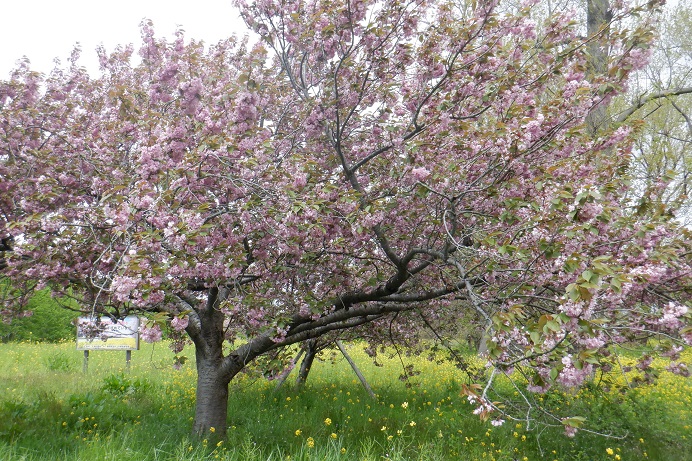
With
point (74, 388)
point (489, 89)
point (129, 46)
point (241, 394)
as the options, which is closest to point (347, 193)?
point (489, 89)

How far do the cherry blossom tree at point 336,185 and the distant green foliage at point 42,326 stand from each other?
1722 centimetres

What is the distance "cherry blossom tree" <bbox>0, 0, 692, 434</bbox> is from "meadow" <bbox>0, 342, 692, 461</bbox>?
2.92 feet

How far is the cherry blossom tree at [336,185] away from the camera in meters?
3.40

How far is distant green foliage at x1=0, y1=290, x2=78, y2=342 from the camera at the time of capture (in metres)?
19.1

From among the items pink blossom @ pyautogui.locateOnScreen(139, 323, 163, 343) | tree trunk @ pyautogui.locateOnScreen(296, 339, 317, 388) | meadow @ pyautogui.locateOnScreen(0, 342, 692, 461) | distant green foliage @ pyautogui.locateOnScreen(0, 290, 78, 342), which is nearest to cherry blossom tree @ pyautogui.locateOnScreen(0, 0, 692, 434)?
pink blossom @ pyautogui.locateOnScreen(139, 323, 163, 343)

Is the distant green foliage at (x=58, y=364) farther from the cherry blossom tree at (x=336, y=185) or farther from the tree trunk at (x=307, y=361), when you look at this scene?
the cherry blossom tree at (x=336, y=185)

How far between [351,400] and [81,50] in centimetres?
658

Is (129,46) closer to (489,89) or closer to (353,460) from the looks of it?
(489,89)

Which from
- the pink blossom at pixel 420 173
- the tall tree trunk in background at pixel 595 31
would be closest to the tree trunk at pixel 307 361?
the pink blossom at pixel 420 173

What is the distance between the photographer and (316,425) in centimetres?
593

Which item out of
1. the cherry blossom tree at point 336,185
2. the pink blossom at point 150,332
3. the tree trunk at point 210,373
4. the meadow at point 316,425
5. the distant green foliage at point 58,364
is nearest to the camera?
the pink blossom at point 150,332

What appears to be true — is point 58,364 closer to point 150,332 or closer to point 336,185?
point 336,185

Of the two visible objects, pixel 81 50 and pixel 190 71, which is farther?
pixel 81 50

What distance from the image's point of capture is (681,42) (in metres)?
9.30
